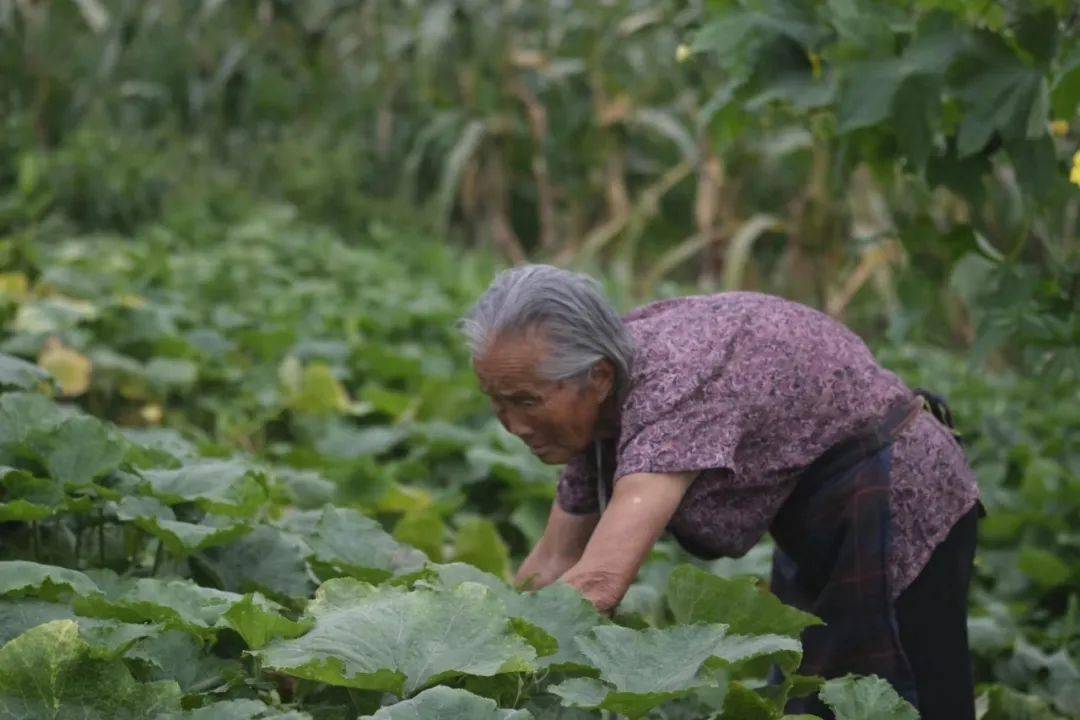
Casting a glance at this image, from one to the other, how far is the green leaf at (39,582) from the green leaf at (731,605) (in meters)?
0.79

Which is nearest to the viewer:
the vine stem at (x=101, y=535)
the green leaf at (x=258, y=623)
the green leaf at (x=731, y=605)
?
the green leaf at (x=258, y=623)

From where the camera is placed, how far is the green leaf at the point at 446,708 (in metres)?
1.89

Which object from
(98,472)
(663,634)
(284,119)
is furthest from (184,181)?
(663,634)

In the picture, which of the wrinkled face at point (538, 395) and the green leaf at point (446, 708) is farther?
the wrinkled face at point (538, 395)

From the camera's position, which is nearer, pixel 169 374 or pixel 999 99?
pixel 999 99

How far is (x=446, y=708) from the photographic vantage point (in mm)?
1897

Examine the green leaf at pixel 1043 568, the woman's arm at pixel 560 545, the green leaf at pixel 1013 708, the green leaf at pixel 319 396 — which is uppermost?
the woman's arm at pixel 560 545

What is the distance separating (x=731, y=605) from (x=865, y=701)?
0.24m

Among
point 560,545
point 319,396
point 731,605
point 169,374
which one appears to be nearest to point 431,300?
point 319,396

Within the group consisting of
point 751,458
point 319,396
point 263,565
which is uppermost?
point 751,458

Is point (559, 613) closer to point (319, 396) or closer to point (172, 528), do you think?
point (172, 528)

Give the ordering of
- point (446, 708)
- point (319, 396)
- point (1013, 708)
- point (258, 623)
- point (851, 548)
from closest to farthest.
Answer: point (446, 708) → point (258, 623) → point (851, 548) → point (1013, 708) → point (319, 396)

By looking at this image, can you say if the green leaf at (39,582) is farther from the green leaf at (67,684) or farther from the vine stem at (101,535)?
the vine stem at (101,535)

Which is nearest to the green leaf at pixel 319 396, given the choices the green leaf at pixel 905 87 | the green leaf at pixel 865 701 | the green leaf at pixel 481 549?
the green leaf at pixel 481 549
